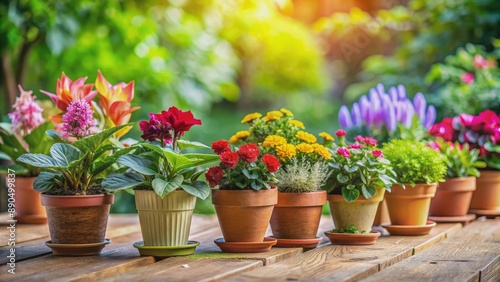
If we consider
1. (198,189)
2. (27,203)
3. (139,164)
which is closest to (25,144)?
(27,203)

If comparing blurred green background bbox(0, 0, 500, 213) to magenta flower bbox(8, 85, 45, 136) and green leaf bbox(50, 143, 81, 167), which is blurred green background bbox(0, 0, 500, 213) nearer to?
magenta flower bbox(8, 85, 45, 136)

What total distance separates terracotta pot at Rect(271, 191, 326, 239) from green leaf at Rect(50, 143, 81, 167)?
0.62 m

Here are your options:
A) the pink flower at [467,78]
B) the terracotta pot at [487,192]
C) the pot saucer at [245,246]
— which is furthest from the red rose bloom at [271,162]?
the pink flower at [467,78]

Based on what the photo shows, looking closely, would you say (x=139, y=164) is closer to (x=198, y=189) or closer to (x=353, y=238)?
(x=198, y=189)

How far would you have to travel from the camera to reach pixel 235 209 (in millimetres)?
2166

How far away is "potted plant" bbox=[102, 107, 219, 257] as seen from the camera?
6.84 ft

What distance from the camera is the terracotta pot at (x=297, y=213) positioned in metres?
2.30

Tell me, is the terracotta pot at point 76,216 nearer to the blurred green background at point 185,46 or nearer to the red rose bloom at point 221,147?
the red rose bloom at point 221,147

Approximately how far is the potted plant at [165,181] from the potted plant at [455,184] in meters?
1.21

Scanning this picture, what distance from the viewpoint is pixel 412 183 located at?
8.60ft

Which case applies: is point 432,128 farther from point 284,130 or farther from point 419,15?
point 419,15

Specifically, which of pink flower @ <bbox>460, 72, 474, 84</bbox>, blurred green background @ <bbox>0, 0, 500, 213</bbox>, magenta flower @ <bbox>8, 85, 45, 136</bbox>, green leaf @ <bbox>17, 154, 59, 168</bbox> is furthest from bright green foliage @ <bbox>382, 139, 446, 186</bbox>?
pink flower @ <bbox>460, 72, 474, 84</bbox>

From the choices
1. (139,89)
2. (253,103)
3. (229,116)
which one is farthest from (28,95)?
(253,103)

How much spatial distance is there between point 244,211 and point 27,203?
1.14 m
